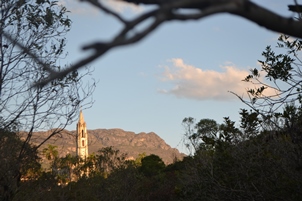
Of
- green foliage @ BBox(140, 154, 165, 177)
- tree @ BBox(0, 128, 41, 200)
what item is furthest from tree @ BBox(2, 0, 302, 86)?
green foliage @ BBox(140, 154, 165, 177)

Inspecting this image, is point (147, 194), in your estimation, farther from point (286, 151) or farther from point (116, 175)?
point (286, 151)

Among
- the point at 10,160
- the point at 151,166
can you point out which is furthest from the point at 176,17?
the point at 151,166

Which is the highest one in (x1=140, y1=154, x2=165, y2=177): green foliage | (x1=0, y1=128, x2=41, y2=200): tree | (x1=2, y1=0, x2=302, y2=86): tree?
(x1=140, y1=154, x2=165, y2=177): green foliage

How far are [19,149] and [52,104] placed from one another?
1.45 m

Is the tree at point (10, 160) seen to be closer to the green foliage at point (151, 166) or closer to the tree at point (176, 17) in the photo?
the tree at point (176, 17)

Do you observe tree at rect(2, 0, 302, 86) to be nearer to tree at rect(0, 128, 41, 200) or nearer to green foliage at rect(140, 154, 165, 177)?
tree at rect(0, 128, 41, 200)

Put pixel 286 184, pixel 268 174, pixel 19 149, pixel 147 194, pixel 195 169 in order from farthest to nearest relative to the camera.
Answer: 1. pixel 147 194
2. pixel 19 149
3. pixel 195 169
4. pixel 268 174
5. pixel 286 184

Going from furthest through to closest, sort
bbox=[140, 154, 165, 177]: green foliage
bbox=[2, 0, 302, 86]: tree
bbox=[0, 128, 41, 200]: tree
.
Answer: bbox=[140, 154, 165, 177]: green foliage < bbox=[0, 128, 41, 200]: tree < bbox=[2, 0, 302, 86]: tree

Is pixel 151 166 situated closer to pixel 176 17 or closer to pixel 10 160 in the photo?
pixel 10 160

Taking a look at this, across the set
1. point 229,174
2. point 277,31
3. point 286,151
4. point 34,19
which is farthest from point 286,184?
point 34,19

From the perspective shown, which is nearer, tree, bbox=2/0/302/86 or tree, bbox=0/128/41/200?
tree, bbox=2/0/302/86

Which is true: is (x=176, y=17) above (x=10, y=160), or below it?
below

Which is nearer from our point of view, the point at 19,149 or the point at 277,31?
the point at 277,31

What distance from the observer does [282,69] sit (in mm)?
9180
